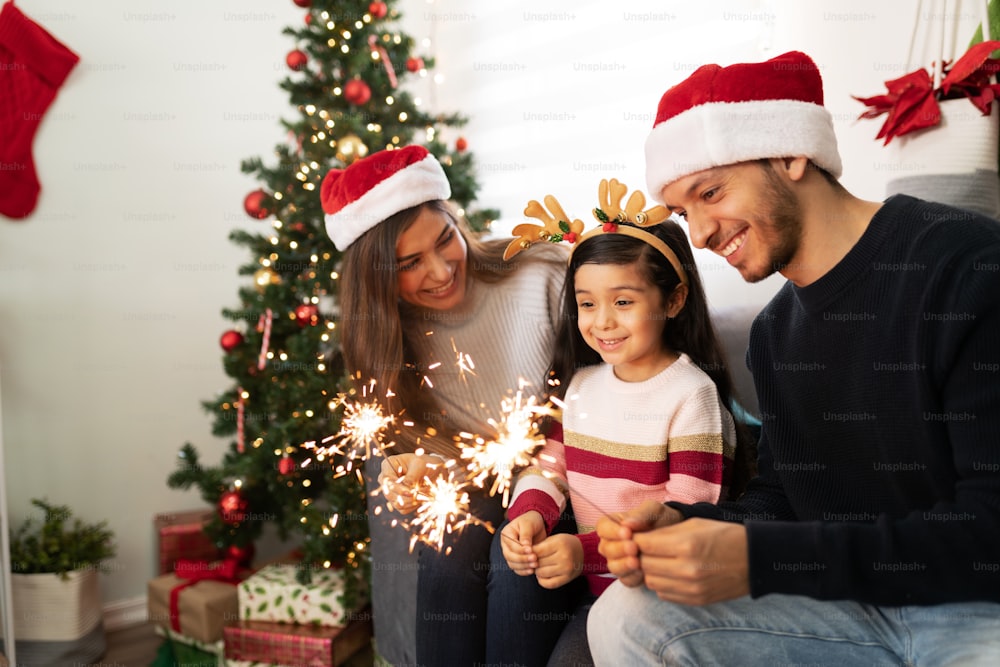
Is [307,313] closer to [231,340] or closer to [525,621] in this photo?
[231,340]

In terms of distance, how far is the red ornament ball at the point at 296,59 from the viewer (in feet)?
7.59

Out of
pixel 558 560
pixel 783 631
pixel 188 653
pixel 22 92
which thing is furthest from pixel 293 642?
pixel 22 92

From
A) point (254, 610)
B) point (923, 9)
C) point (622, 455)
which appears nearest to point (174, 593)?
point (254, 610)

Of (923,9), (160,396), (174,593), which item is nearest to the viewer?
(923,9)

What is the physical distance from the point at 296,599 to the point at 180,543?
73cm

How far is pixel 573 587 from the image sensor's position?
147 centimetres

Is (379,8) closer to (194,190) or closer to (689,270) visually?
(194,190)

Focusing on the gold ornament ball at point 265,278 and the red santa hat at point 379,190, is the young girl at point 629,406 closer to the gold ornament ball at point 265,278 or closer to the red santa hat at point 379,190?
the red santa hat at point 379,190

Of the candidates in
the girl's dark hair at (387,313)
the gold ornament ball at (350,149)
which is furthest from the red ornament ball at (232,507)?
the gold ornament ball at (350,149)

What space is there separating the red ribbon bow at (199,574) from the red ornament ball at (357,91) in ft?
5.23

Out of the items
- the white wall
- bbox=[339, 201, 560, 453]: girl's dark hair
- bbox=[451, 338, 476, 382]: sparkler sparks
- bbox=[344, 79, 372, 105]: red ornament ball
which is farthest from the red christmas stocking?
bbox=[451, 338, 476, 382]: sparkler sparks

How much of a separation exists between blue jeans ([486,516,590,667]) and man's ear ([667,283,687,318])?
0.58m

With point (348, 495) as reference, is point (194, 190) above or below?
above

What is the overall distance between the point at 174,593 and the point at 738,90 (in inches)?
90.5
